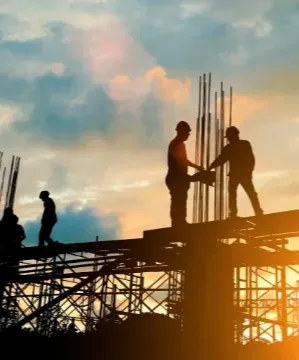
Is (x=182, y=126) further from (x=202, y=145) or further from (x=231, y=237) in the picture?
(x=202, y=145)

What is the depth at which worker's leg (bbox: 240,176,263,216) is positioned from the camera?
11.3 m

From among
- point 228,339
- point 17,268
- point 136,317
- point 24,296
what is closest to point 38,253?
point 17,268

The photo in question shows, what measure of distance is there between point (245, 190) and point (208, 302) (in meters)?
2.34

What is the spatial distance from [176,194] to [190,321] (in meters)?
2.51

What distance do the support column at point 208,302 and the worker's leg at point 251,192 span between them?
1.05 meters

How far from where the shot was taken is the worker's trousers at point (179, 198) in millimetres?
11500

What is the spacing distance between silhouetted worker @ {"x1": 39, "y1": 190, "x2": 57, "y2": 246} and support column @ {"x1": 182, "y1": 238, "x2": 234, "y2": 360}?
5320mm

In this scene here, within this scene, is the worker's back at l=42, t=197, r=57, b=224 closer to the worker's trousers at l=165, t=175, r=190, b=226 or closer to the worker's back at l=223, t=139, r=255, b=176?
the worker's trousers at l=165, t=175, r=190, b=226

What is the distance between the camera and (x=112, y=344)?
1407cm

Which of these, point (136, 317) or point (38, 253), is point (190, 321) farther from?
point (38, 253)

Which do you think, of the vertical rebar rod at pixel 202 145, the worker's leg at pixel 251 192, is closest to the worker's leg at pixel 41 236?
the vertical rebar rod at pixel 202 145

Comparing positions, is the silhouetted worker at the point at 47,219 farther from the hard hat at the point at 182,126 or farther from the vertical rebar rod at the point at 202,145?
the hard hat at the point at 182,126

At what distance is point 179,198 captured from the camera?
11500mm

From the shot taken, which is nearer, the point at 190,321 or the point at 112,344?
the point at 190,321
